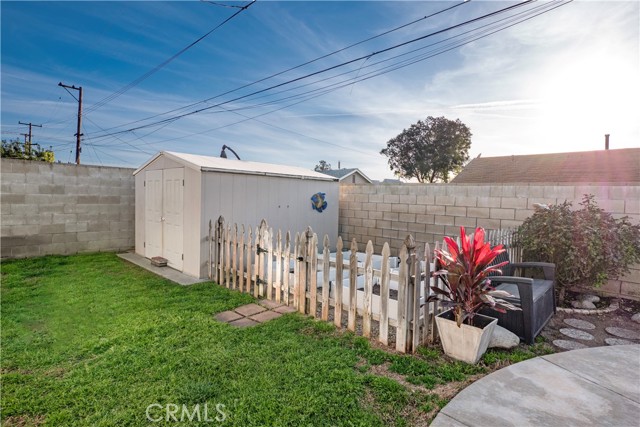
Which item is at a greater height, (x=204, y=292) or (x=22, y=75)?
(x=22, y=75)

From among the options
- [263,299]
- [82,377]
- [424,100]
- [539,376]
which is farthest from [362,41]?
[82,377]

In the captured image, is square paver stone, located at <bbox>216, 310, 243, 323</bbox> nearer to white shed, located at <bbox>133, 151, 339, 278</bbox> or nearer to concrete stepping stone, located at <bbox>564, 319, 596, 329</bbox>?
white shed, located at <bbox>133, 151, 339, 278</bbox>

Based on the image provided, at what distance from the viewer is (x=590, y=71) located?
5219 mm

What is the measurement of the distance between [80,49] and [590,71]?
13669 millimetres

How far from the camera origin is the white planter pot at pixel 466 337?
9.15 feet

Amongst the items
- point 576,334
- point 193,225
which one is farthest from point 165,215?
point 576,334

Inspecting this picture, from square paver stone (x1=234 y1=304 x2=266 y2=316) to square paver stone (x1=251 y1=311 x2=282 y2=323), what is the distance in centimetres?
10

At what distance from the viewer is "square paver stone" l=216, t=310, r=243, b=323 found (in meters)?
3.91

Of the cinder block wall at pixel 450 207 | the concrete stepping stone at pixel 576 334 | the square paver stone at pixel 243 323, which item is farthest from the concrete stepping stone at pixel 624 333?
the square paver stone at pixel 243 323

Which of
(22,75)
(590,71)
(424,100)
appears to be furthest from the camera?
(22,75)

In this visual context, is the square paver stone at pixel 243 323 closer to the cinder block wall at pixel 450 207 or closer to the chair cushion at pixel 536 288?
the chair cushion at pixel 536 288

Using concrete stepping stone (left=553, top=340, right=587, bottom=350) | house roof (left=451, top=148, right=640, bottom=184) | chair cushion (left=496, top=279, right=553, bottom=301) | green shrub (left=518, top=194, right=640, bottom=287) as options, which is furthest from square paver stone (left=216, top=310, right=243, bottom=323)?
house roof (left=451, top=148, right=640, bottom=184)

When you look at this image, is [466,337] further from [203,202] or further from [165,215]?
[165,215]

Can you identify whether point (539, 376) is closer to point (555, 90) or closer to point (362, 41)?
point (555, 90)
